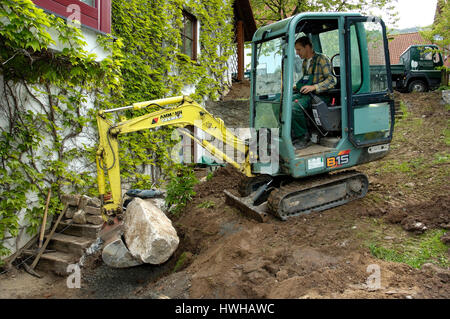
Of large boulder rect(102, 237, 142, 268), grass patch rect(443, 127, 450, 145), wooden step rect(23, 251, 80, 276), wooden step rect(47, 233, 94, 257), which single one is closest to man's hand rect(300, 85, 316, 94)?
large boulder rect(102, 237, 142, 268)

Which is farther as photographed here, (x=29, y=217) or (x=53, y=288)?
(x=29, y=217)

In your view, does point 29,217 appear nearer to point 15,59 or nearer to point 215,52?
point 15,59

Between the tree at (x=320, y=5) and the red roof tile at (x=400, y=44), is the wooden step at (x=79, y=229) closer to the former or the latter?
the tree at (x=320, y=5)

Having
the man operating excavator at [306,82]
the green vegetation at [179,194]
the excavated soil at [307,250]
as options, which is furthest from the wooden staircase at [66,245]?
the man operating excavator at [306,82]

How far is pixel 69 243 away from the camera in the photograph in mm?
4832

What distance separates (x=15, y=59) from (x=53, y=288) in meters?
2.96

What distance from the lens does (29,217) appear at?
4.90 m

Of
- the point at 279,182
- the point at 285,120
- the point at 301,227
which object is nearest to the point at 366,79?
the point at 285,120

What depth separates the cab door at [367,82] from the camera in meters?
4.90

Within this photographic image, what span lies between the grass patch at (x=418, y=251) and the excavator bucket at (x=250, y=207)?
1.44 m

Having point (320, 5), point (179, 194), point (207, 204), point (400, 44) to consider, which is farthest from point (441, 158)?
point (400, 44)

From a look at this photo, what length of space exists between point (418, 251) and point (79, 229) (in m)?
4.48

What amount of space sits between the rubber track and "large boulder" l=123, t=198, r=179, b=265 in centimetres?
142

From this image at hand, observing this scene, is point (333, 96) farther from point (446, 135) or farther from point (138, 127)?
point (446, 135)
